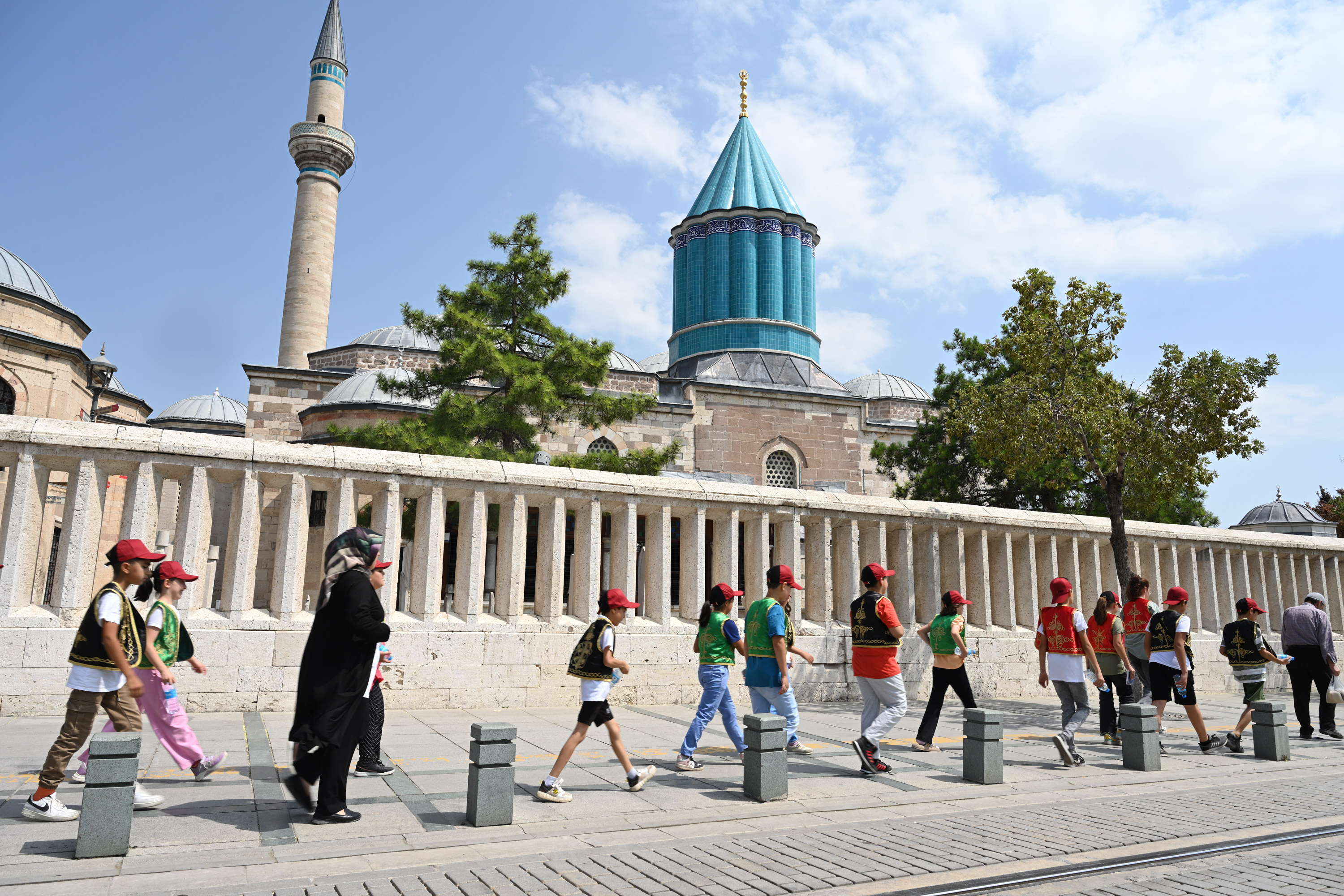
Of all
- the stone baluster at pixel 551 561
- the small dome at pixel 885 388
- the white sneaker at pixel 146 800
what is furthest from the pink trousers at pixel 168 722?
the small dome at pixel 885 388

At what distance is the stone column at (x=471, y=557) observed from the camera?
9.37 meters

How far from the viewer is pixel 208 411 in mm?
40219

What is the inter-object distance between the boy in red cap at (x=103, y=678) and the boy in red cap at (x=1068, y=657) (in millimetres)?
6920

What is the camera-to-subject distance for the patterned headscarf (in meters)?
5.03

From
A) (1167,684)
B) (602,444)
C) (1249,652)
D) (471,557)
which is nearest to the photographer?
(1167,684)

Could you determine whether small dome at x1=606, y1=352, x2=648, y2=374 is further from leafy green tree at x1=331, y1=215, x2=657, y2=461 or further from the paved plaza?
the paved plaza

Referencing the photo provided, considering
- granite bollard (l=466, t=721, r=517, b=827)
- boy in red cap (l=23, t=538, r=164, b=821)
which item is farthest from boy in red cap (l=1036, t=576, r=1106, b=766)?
boy in red cap (l=23, t=538, r=164, b=821)

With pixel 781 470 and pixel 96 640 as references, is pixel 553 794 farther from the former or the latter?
pixel 781 470

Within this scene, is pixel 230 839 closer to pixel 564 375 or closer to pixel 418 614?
pixel 418 614

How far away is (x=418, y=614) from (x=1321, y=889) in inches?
309

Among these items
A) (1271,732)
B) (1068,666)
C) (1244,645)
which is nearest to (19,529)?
(1068,666)

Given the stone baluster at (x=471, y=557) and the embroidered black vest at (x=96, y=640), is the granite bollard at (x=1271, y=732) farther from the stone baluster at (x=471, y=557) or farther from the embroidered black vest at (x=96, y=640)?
the embroidered black vest at (x=96, y=640)

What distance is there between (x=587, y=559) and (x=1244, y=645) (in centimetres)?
714

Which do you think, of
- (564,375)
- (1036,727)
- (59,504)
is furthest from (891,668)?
(59,504)
